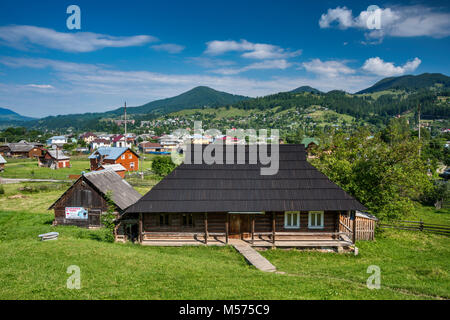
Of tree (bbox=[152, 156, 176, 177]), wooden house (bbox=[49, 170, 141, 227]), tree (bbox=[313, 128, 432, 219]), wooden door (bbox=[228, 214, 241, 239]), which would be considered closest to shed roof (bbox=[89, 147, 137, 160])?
tree (bbox=[152, 156, 176, 177])

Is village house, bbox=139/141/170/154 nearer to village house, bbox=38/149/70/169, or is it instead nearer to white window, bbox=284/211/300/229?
village house, bbox=38/149/70/169

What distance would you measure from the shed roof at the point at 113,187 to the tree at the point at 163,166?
2435 centimetres

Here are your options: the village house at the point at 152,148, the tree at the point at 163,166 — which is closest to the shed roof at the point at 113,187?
the tree at the point at 163,166

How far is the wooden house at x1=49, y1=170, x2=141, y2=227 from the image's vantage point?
75.9 ft

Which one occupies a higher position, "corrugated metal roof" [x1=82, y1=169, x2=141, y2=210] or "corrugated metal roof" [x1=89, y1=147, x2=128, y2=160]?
"corrugated metal roof" [x1=89, y1=147, x2=128, y2=160]

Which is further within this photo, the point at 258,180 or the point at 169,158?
the point at 169,158

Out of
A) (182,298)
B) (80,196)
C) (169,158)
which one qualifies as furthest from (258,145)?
(169,158)

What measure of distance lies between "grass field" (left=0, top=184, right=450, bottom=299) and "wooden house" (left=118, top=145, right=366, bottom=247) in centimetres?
132

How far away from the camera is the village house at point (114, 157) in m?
58.6

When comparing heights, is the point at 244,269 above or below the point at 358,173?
below

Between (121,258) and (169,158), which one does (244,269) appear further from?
(169,158)

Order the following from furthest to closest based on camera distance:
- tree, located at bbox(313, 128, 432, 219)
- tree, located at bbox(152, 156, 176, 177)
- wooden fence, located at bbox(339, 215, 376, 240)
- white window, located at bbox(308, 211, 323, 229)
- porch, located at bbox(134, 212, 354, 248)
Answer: tree, located at bbox(152, 156, 176, 177)
tree, located at bbox(313, 128, 432, 219)
wooden fence, located at bbox(339, 215, 376, 240)
white window, located at bbox(308, 211, 323, 229)
porch, located at bbox(134, 212, 354, 248)
